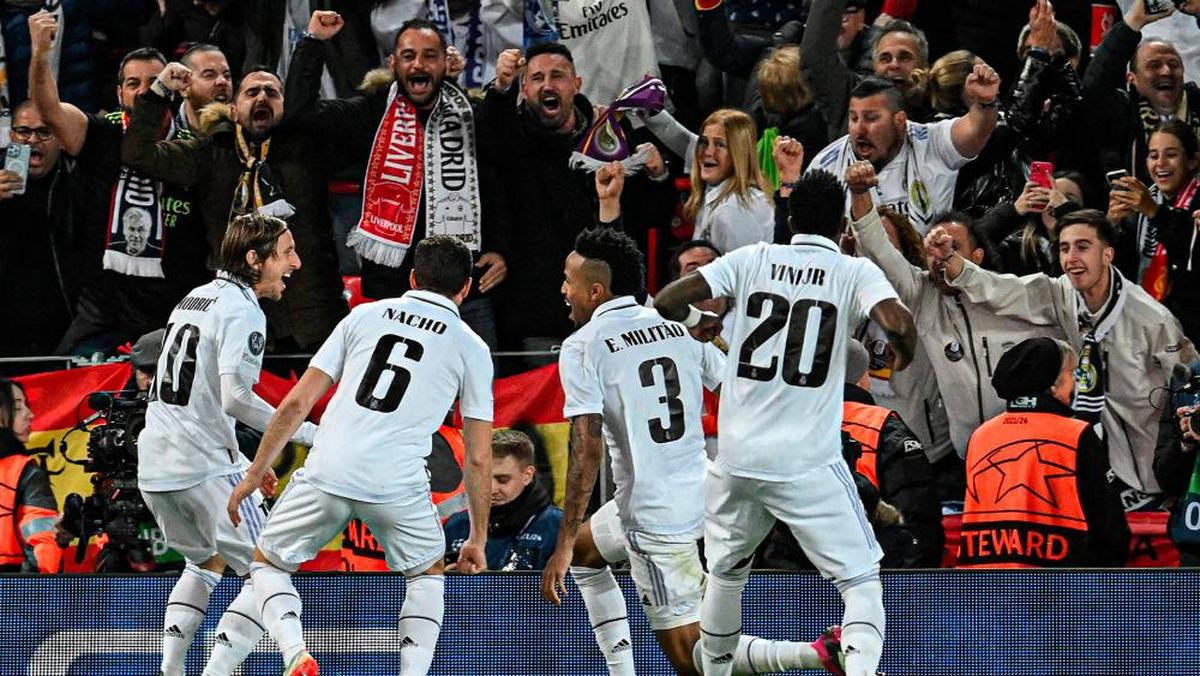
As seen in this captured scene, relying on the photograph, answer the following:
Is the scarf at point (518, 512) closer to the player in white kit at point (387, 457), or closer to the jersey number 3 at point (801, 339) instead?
the player in white kit at point (387, 457)

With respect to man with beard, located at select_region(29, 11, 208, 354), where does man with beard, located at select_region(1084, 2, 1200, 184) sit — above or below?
above

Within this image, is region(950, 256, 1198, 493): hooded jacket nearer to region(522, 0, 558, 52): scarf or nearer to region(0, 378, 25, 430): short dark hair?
region(522, 0, 558, 52): scarf

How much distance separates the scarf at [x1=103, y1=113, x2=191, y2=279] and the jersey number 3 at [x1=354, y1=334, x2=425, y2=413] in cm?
370

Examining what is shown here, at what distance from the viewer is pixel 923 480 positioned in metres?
9.42

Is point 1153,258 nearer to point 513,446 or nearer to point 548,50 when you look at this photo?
point 548,50

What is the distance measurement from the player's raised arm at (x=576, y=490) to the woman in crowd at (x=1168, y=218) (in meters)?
3.81

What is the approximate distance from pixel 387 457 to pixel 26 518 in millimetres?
3230

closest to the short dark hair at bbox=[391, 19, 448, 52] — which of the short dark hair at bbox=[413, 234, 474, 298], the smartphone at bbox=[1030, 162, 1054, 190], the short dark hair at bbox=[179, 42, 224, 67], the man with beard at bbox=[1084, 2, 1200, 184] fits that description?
the short dark hair at bbox=[179, 42, 224, 67]

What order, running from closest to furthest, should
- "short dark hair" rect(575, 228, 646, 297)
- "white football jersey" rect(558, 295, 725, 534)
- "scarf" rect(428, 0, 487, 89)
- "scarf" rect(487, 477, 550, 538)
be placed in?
"white football jersey" rect(558, 295, 725, 534) → "short dark hair" rect(575, 228, 646, 297) → "scarf" rect(487, 477, 550, 538) → "scarf" rect(428, 0, 487, 89)

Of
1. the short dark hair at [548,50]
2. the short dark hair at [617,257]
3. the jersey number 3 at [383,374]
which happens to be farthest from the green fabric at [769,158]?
the jersey number 3 at [383,374]

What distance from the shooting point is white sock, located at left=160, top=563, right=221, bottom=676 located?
8875 millimetres

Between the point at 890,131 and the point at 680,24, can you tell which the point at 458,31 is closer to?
the point at 680,24

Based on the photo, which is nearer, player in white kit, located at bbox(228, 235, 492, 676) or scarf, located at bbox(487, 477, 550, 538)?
player in white kit, located at bbox(228, 235, 492, 676)

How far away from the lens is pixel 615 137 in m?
11.3
